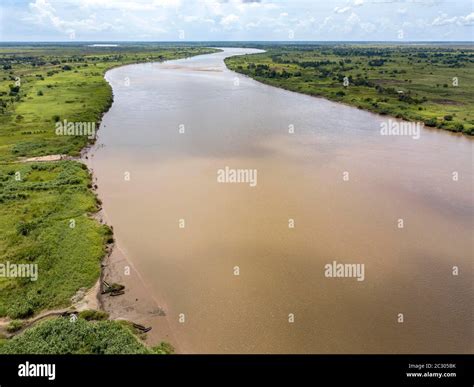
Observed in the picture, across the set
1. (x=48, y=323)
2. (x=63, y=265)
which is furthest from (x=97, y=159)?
(x=48, y=323)

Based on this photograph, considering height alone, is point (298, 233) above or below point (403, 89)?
below

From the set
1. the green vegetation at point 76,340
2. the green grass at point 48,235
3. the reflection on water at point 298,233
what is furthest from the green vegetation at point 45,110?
the green vegetation at point 76,340

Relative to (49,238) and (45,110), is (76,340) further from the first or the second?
(45,110)

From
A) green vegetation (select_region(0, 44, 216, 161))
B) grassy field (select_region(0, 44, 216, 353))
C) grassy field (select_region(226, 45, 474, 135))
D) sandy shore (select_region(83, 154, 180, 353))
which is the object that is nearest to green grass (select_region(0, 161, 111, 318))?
grassy field (select_region(0, 44, 216, 353))

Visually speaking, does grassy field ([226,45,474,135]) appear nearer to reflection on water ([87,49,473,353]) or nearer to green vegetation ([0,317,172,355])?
reflection on water ([87,49,473,353])

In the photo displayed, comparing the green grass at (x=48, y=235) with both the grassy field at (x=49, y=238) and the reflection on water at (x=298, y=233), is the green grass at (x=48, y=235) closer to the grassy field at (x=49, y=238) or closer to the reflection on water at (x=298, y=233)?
the grassy field at (x=49, y=238)

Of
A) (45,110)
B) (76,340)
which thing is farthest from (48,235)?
(45,110)
